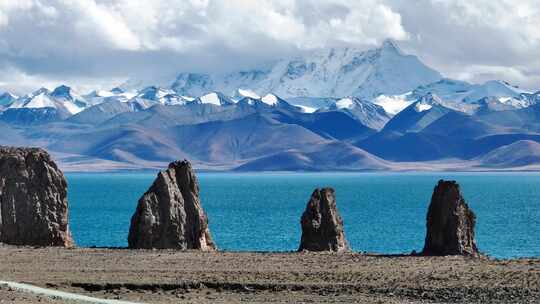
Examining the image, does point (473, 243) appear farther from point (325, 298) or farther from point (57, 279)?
point (57, 279)

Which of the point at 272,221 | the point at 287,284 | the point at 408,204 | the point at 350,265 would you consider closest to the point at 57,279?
the point at 287,284

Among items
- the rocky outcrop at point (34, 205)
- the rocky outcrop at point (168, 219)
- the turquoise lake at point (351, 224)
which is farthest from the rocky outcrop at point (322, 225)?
the turquoise lake at point (351, 224)

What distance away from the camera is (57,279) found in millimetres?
36719

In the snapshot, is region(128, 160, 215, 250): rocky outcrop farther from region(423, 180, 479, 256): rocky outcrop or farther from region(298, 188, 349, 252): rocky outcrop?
region(423, 180, 479, 256): rocky outcrop

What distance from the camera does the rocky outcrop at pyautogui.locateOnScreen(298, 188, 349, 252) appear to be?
157 feet

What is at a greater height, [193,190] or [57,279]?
[193,190]

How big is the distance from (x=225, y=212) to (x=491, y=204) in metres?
42.8

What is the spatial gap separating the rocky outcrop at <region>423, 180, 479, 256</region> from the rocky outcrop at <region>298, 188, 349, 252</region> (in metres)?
4.65

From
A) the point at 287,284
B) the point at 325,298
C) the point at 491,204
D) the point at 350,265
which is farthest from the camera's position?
the point at 491,204

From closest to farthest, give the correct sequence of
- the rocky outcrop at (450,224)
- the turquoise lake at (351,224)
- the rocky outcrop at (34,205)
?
1. the rocky outcrop at (450,224)
2. the rocky outcrop at (34,205)
3. the turquoise lake at (351,224)

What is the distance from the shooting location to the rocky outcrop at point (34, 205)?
4838 cm

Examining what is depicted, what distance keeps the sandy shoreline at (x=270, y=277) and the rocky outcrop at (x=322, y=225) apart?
124 inches

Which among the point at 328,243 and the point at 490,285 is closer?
the point at 490,285

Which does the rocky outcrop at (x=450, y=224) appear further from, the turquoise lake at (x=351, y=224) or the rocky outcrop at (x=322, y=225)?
the turquoise lake at (x=351, y=224)
